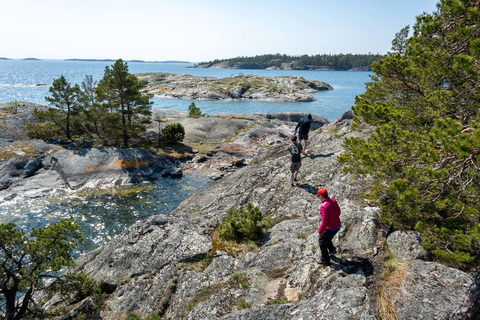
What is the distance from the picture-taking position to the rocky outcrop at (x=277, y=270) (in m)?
5.80

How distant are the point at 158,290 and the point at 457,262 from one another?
954 cm

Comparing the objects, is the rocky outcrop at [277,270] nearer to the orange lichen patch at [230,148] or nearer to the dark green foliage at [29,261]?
the dark green foliage at [29,261]

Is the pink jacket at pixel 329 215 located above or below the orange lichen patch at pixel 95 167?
above

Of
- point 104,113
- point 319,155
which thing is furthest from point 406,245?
point 104,113

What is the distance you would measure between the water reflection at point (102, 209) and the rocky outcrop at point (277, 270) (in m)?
7.31

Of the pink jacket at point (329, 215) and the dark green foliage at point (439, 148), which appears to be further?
the pink jacket at point (329, 215)

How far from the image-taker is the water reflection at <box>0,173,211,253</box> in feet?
69.0

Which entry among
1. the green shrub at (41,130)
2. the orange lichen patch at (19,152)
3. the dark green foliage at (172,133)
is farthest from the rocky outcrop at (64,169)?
the dark green foliage at (172,133)

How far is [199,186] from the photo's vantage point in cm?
2889

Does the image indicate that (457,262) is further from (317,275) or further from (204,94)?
(204,94)

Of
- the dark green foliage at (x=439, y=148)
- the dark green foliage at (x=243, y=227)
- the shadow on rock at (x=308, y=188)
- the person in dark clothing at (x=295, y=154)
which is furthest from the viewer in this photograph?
the shadow on rock at (x=308, y=188)

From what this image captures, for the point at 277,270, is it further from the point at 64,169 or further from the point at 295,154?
the point at 64,169

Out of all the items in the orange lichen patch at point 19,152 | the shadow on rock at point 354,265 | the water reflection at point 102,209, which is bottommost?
the water reflection at point 102,209

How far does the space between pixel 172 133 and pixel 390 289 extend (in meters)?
38.4
